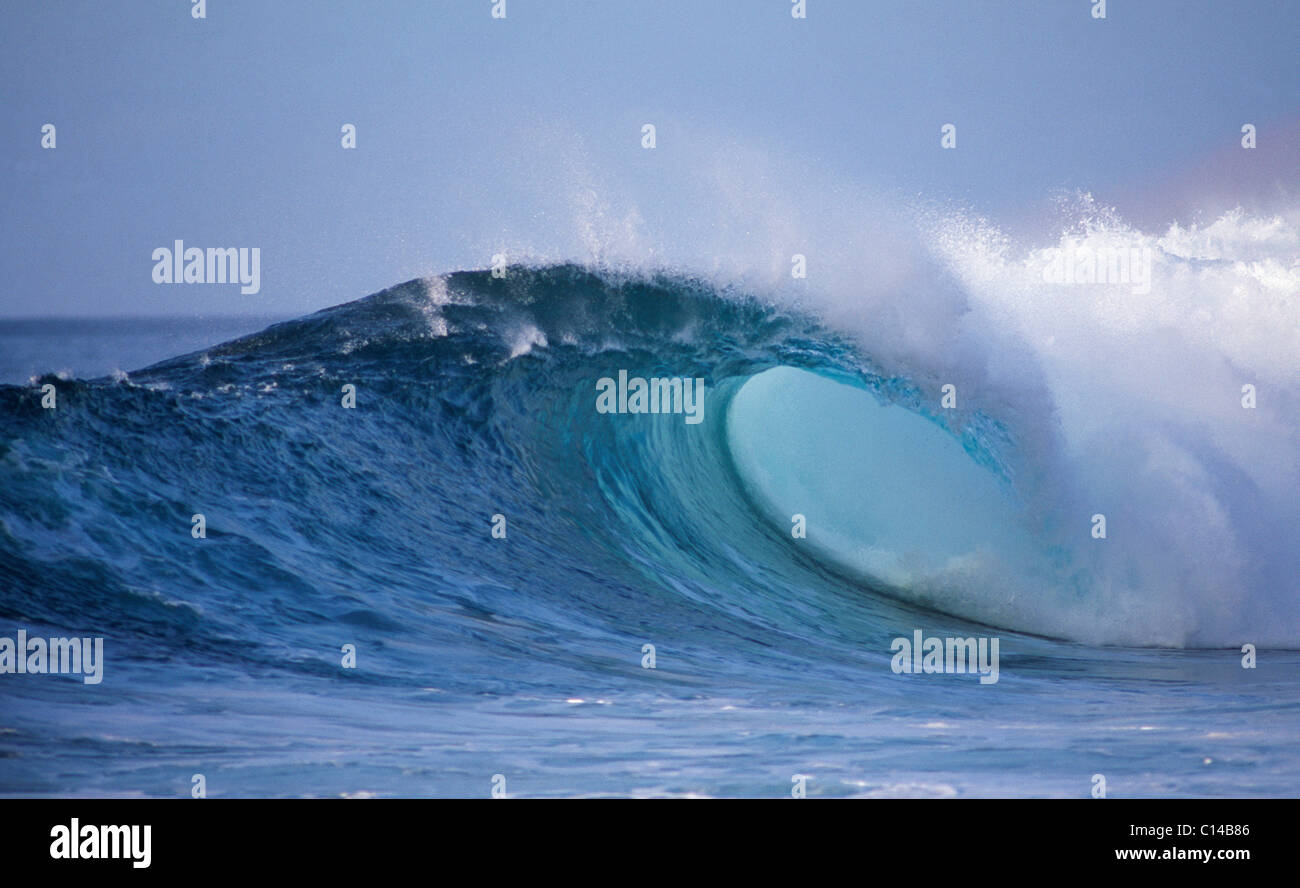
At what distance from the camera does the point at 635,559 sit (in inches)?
284

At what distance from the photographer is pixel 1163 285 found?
8.88 m

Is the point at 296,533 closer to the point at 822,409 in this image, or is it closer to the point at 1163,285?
the point at 822,409

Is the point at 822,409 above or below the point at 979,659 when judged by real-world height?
above

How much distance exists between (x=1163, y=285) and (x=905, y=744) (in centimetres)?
619

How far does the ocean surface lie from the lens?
13.2ft

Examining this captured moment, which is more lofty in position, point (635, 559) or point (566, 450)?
point (566, 450)

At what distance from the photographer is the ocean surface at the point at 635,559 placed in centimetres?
404

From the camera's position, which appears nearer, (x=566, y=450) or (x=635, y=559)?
(x=635, y=559)

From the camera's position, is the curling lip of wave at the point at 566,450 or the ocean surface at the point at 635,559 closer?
the ocean surface at the point at 635,559

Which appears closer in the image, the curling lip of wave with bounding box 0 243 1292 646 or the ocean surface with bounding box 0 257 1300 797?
the ocean surface with bounding box 0 257 1300 797

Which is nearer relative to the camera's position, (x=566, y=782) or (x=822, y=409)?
(x=566, y=782)
